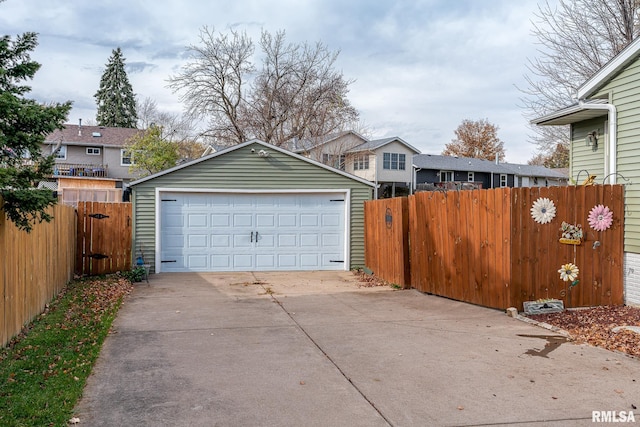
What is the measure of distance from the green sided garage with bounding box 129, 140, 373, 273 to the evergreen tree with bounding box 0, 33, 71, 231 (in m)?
7.84

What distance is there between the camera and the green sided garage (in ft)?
45.1

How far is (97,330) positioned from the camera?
7.23 m

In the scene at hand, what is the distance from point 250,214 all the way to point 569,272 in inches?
325

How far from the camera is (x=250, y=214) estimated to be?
14.2 meters

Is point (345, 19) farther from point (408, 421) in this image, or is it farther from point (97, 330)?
point (408, 421)

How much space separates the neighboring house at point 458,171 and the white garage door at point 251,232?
27909 mm

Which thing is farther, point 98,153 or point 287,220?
point 98,153

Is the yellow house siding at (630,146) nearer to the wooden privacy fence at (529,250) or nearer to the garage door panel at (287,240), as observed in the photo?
the wooden privacy fence at (529,250)

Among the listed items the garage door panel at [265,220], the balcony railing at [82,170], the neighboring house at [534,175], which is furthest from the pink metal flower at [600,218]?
the neighboring house at [534,175]

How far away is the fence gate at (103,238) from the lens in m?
13.4

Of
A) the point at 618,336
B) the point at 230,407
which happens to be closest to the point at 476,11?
the point at 618,336

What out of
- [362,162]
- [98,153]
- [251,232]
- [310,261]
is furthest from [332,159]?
[251,232]

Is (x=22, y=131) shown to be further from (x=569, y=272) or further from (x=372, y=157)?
(x=372, y=157)

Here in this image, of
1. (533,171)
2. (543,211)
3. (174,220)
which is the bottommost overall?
(174,220)
